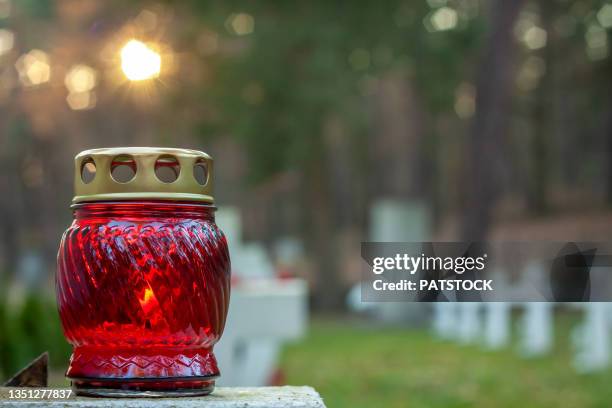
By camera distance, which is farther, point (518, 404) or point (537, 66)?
point (537, 66)

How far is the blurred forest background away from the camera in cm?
1705

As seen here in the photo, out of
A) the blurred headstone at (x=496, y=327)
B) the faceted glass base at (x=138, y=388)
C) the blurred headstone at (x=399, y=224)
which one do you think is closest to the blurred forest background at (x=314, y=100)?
the blurred headstone at (x=399, y=224)

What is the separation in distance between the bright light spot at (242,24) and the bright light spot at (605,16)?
7.29 metres

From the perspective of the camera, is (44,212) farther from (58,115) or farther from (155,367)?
(155,367)

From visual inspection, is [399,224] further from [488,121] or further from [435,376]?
[435,376]

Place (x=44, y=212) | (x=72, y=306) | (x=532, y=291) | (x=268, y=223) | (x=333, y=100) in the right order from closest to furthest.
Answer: (x=72, y=306), (x=532, y=291), (x=333, y=100), (x=44, y=212), (x=268, y=223)

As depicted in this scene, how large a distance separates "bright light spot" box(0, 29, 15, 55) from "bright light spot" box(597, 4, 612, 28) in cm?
1287

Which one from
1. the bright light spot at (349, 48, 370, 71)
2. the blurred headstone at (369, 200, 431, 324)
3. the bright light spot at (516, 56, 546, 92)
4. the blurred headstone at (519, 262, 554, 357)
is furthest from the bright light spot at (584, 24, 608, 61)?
the blurred headstone at (519, 262, 554, 357)

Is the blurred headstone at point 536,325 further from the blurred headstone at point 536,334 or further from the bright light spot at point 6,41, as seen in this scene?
the bright light spot at point 6,41

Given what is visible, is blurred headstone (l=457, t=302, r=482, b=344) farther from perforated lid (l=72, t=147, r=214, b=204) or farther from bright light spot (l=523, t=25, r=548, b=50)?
bright light spot (l=523, t=25, r=548, b=50)

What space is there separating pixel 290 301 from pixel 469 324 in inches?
287

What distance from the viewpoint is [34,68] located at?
934 inches

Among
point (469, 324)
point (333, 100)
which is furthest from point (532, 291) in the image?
point (333, 100)

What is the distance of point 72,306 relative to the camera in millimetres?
1308
